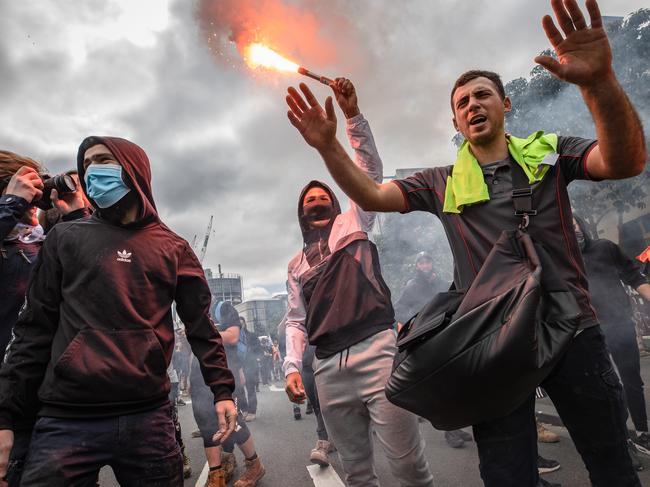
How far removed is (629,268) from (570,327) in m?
3.41

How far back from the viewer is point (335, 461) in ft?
16.6

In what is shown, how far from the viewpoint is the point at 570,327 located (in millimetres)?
1535

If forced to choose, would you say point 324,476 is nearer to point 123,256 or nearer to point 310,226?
point 310,226

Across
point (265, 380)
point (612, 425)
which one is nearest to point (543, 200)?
point (612, 425)

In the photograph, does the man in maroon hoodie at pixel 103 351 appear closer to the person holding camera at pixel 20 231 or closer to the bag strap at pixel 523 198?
the person holding camera at pixel 20 231

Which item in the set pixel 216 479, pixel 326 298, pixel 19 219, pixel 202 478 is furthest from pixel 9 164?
pixel 202 478

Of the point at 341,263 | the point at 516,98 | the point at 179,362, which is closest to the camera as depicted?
the point at 341,263

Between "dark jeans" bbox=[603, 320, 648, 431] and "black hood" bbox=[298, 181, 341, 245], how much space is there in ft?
9.12

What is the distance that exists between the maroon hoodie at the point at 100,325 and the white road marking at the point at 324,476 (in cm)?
248

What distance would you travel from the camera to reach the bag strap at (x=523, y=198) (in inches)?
70.7

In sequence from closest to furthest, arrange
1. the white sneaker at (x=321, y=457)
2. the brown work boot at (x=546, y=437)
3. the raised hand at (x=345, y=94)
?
the raised hand at (x=345, y=94) → the brown work boot at (x=546, y=437) → the white sneaker at (x=321, y=457)

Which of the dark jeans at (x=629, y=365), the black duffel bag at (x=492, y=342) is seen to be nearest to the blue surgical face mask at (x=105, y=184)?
the black duffel bag at (x=492, y=342)

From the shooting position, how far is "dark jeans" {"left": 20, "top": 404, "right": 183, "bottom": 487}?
1708 millimetres

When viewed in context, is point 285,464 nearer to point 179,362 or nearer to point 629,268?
point 629,268
